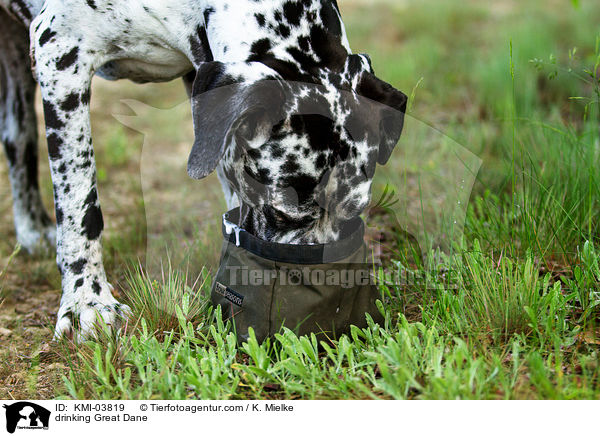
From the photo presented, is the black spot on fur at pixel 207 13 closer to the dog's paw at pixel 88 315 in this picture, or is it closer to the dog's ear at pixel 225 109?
the dog's ear at pixel 225 109

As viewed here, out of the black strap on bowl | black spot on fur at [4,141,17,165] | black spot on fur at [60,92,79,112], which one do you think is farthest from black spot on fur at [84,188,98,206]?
black spot on fur at [4,141,17,165]

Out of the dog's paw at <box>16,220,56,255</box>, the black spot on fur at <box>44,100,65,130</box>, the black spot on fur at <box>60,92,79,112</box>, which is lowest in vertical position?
the dog's paw at <box>16,220,56,255</box>

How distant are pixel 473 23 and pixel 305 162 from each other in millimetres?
6576

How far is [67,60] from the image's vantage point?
9.01 ft

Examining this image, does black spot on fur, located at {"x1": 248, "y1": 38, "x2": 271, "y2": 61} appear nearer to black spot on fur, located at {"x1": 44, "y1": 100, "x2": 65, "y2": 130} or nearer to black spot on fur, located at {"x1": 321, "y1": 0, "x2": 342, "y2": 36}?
black spot on fur, located at {"x1": 321, "y1": 0, "x2": 342, "y2": 36}

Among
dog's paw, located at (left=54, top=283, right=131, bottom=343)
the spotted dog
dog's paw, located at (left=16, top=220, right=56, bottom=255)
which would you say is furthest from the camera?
dog's paw, located at (left=16, top=220, right=56, bottom=255)

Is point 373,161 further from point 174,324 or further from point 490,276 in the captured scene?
point 174,324

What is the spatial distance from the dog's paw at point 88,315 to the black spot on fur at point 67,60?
3.27ft

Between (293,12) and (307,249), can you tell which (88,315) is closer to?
(307,249)

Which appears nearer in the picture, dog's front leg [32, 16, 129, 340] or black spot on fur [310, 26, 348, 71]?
black spot on fur [310, 26, 348, 71]

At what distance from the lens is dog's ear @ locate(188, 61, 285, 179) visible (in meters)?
2.14

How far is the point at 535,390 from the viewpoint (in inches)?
79.0

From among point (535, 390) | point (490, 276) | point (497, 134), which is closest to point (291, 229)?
point (490, 276)
